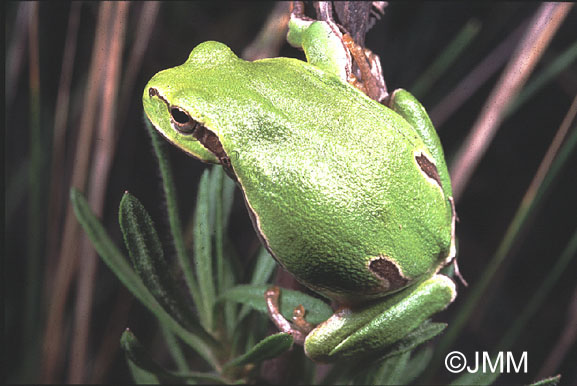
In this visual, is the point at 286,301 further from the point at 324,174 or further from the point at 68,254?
the point at 68,254

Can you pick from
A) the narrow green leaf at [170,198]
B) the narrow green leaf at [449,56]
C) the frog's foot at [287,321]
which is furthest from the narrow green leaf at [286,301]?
the narrow green leaf at [449,56]

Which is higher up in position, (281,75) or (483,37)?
(483,37)

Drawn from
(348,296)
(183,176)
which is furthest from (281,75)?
(183,176)

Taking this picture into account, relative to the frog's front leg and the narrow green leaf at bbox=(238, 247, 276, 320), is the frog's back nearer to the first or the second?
the frog's front leg

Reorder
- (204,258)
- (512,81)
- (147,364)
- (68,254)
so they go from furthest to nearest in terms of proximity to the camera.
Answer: (68,254), (512,81), (204,258), (147,364)

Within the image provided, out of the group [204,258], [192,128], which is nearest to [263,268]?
[204,258]

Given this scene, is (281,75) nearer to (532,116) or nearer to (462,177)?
(462,177)
